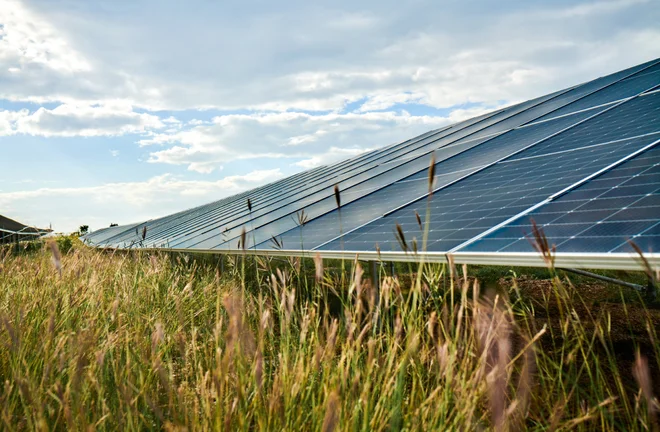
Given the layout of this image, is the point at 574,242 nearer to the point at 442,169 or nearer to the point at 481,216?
the point at 481,216

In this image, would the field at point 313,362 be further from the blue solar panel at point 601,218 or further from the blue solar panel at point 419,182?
the blue solar panel at point 419,182

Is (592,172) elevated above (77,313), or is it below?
above

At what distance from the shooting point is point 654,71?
10.9 meters

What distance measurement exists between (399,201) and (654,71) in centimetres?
765

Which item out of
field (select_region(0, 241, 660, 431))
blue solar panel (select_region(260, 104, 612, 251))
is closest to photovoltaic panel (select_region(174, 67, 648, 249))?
blue solar panel (select_region(260, 104, 612, 251))

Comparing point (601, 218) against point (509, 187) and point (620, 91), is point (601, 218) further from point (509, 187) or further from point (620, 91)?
point (620, 91)

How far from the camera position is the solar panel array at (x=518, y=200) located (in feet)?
12.0

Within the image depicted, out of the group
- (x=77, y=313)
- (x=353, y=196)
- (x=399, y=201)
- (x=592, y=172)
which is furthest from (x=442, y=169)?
(x=77, y=313)

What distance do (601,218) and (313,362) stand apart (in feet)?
8.63

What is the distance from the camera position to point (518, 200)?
16.6 feet

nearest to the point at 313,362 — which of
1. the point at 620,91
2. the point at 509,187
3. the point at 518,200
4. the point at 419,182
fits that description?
the point at 518,200

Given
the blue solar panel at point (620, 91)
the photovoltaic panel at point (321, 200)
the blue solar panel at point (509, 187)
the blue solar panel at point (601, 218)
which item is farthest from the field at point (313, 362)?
the blue solar panel at point (620, 91)

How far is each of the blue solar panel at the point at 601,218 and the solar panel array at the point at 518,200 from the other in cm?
1

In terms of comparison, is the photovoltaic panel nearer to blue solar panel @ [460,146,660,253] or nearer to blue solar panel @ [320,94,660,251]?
blue solar panel @ [320,94,660,251]
